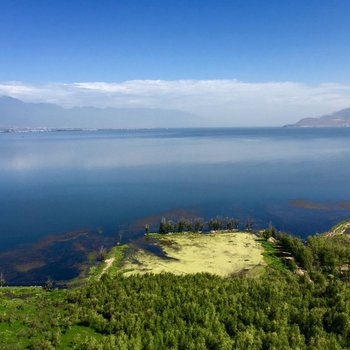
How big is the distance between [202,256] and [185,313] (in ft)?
67.5

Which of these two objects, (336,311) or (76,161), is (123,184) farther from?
(336,311)

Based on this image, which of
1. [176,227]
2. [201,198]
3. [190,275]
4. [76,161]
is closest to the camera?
[190,275]

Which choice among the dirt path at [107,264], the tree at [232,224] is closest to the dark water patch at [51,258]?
the dirt path at [107,264]

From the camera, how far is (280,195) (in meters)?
104

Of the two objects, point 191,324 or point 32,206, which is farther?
point 32,206

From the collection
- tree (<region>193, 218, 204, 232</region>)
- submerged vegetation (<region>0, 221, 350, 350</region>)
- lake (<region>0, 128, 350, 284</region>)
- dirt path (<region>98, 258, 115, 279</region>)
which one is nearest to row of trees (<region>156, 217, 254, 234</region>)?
tree (<region>193, 218, 204, 232</region>)

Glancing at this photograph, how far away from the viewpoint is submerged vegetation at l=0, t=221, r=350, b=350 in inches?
1470

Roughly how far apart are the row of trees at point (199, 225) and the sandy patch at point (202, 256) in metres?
2.45

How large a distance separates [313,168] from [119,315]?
124m

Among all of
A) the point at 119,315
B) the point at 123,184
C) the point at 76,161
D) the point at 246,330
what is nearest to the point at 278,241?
the point at 246,330

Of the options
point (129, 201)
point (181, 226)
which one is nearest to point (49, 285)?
point (181, 226)

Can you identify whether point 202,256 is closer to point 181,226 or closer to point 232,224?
point 181,226

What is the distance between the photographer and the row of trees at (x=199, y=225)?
74.4 meters

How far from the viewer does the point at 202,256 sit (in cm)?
6222
